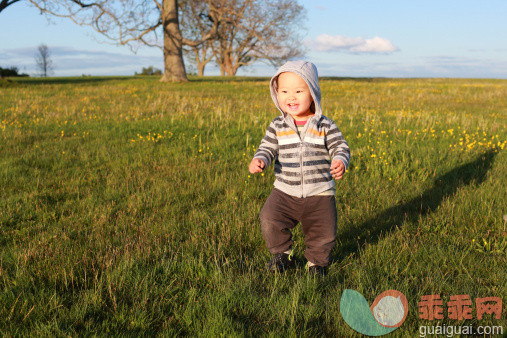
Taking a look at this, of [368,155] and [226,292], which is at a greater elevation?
[368,155]

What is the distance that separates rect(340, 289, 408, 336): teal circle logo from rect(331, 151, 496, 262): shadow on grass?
2.54ft

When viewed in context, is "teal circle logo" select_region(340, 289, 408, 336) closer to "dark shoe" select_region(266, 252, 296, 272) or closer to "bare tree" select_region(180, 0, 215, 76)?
"dark shoe" select_region(266, 252, 296, 272)

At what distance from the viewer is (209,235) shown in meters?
3.62

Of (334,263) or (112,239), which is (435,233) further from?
(112,239)

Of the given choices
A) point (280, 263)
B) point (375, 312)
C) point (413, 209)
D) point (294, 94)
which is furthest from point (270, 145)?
point (413, 209)

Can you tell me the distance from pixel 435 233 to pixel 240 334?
2.38m

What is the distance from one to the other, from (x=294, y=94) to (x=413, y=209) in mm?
2253

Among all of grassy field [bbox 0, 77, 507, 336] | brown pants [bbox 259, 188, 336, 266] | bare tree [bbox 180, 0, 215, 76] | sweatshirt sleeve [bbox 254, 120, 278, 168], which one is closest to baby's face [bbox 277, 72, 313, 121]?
sweatshirt sleeve [bbox 254, 120, 278, 168]

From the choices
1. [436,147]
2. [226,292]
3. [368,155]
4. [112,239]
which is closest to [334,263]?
[226,292]

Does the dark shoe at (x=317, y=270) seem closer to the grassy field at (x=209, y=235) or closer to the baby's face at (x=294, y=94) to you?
the grassy field at (x=209, y=235)

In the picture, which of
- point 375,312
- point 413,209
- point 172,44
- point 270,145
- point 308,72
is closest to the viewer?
point 375,312

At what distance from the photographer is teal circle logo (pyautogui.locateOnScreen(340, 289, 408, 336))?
7.39ft

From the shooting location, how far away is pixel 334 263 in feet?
10.2

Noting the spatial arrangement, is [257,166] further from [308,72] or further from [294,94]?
[308,72]
